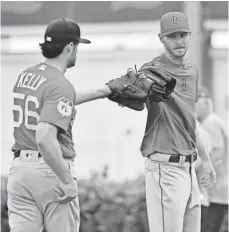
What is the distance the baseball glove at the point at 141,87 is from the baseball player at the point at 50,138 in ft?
0.89

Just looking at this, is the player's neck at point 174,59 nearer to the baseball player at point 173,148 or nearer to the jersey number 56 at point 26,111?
the baseball player at point 173,148

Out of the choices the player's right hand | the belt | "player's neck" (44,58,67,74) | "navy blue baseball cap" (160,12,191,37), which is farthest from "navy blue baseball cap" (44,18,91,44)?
the belt

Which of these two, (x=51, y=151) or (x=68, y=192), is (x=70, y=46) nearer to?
(x=51, y=151)

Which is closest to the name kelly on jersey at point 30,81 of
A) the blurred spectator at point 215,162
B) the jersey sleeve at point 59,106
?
the jersey sleeve at point 59,106

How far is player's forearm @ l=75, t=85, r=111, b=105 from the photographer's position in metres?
4.87

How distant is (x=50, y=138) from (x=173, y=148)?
1.03 meters

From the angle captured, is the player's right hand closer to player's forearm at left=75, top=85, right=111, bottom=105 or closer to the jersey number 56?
the jersey number 56

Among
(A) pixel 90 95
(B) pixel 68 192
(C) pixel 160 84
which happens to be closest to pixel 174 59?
(C) pixel 160 84

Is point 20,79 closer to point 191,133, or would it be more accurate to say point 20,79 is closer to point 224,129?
point 191,133

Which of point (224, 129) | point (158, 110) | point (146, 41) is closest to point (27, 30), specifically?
point (146, 41)

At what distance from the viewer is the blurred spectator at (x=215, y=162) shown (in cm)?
750

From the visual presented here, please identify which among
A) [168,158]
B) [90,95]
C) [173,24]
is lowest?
[168,158]

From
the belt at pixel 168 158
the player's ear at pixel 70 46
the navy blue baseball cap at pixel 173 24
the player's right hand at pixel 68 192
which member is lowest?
the player's right hand at pixel 68 192

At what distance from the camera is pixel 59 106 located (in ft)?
15.0
